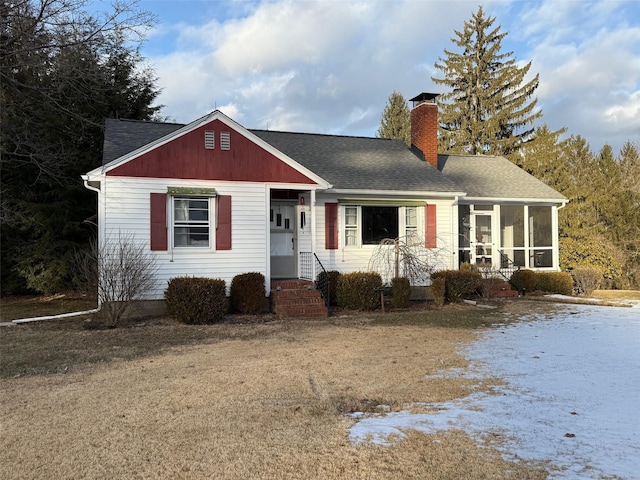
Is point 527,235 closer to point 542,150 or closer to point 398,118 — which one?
point 542,150

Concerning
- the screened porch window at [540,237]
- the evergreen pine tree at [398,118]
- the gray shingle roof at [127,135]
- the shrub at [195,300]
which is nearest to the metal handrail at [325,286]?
the shrub at [195,300]

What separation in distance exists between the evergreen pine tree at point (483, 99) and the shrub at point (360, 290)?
77.8 ft

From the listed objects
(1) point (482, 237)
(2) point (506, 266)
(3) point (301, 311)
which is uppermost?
(1) point (482, 237)

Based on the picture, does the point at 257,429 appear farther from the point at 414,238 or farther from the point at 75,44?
the point at 75,44

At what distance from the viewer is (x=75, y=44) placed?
13.7 metres

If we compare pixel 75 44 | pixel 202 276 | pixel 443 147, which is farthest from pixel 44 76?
pixel 443 147

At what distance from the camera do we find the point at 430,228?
14867 mm

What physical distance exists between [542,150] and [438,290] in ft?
48.2

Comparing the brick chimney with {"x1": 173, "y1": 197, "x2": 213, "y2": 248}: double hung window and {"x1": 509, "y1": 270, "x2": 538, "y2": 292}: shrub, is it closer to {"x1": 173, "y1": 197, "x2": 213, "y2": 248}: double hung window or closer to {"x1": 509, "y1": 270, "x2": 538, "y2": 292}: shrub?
{"x1": 509, "y1": 270, "x2": 538, "y2": 292}: shrub

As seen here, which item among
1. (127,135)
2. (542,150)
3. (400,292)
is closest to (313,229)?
(400,292)

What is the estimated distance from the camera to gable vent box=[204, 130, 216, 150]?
11977 millimetres

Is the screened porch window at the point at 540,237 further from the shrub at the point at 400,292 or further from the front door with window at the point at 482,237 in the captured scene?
the shrub at the point at 400,292

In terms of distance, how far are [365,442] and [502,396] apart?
199cm

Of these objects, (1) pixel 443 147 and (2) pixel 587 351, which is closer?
(2) pixel 587 351
